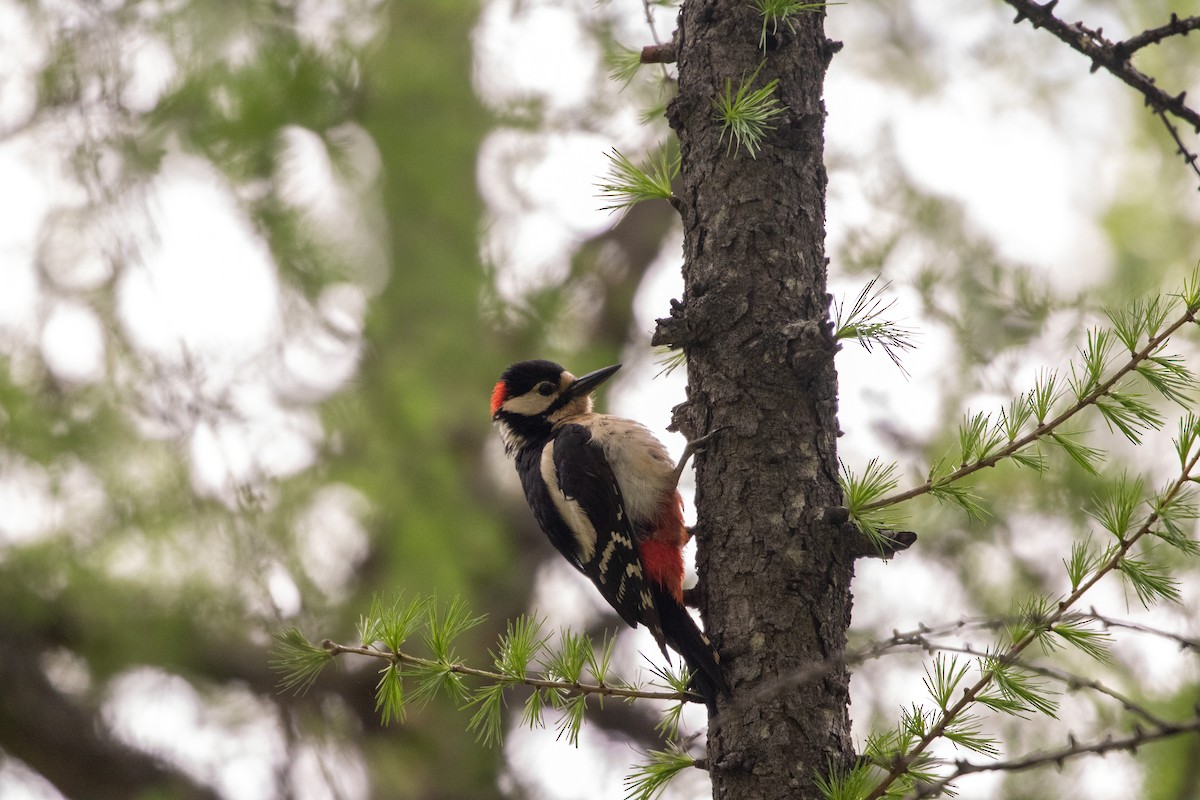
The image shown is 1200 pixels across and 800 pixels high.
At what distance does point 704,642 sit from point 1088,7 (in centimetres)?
504

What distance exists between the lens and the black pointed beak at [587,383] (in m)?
4.33

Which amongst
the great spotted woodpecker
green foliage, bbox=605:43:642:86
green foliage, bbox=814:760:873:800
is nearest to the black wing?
the great spotted woodpecker

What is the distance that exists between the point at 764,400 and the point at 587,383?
1.75m

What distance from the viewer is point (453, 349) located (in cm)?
567

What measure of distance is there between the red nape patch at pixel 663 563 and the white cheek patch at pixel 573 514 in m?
0.19

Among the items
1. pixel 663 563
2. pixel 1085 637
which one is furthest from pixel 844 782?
pixel 663 563

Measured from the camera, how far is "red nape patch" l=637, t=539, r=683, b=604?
3459mm

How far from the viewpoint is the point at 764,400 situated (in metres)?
2.67

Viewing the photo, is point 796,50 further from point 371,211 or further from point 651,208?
point 651,208

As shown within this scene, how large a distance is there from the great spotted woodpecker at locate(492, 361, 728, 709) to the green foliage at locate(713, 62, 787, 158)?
1.01 meters

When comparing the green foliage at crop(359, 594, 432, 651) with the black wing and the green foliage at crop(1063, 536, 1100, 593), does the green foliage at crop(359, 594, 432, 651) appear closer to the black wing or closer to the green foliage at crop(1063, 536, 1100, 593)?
the black wing

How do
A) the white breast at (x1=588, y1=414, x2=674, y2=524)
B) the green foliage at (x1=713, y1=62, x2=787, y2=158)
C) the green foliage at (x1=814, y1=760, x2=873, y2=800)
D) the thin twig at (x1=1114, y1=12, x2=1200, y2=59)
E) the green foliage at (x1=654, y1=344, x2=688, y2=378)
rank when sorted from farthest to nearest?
the white breast at (x1=588, y1=414, x2=674, y2=524) < the green foliage at (x1=654, y1=344, x2=688, y2=378) < the green foliage at (x1=713, y1=62, x2=787, y2=158) < the green foliage at (x1=814, y1=760, x2=873, y2=800) < the thin twig at (x1=1114, y1=12, x2=1200, y2=59)

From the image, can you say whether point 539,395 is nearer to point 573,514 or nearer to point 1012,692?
point 573,514

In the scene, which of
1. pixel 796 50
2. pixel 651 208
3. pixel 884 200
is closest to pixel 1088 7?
pixel 884 200
